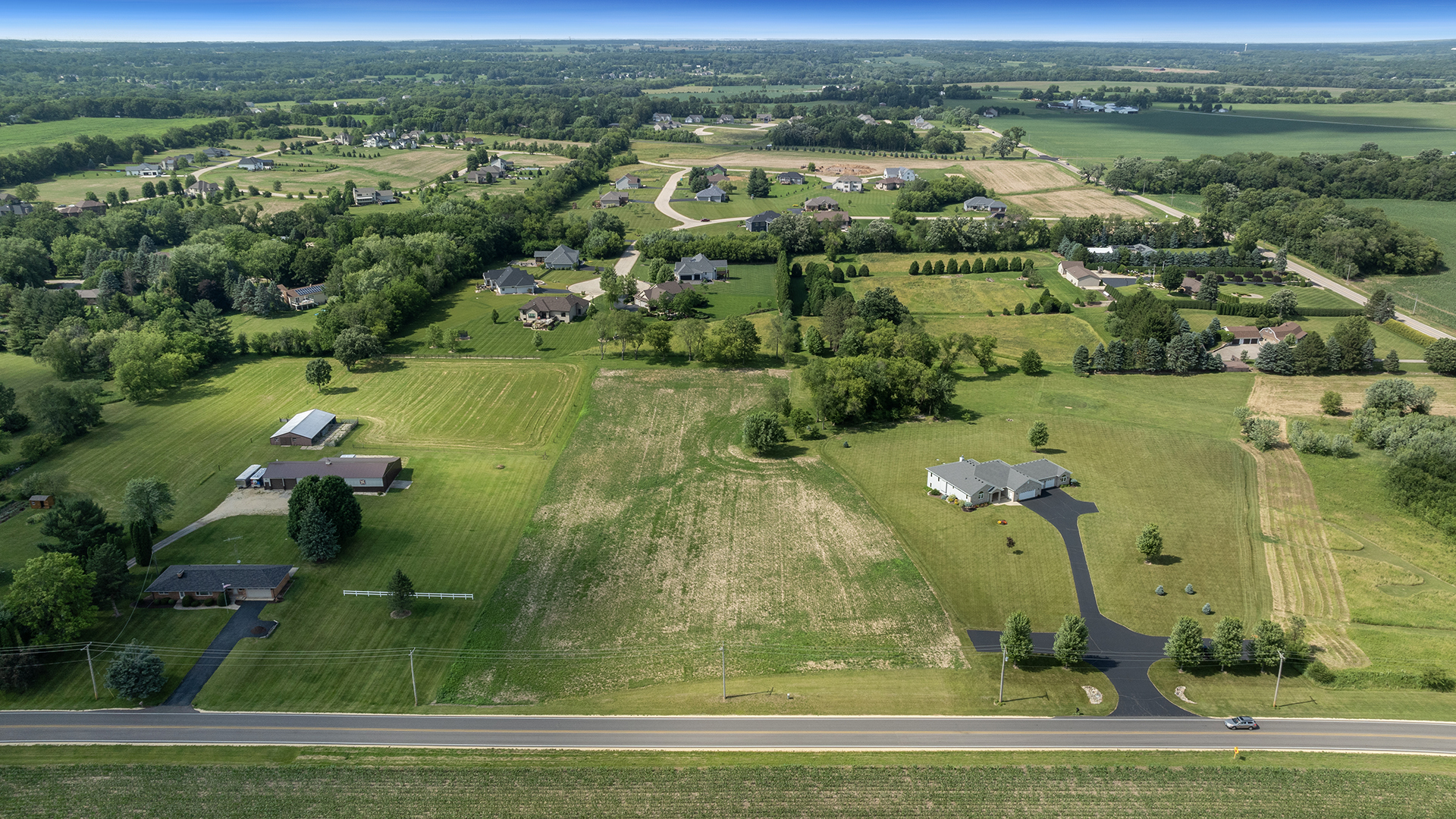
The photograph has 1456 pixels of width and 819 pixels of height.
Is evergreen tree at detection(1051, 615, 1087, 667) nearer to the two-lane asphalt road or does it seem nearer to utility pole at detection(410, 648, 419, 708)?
the two-lane asphalt road

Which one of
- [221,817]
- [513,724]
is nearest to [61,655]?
[221,817]

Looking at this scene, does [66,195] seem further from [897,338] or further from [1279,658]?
[1279,658]

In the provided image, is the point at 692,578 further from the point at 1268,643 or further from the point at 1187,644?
the point at 1268,643

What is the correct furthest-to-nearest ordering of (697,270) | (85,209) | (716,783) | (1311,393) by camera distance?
(85,209) < (697,270) < (1311,393) < (716,783)

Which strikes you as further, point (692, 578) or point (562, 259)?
point (562, 259)

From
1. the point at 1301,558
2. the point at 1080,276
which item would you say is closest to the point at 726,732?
the point at 1301,558

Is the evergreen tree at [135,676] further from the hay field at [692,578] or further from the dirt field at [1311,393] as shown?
the dirt field at [1311,393]

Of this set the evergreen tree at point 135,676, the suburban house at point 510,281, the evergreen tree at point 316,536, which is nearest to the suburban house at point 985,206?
the suburban house at point 510,281
